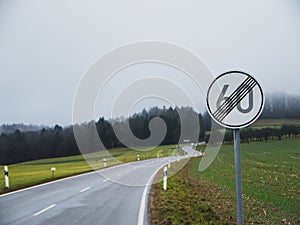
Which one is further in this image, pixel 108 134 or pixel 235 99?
pixel 108 134

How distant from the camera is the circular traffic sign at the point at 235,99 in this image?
3.14 m

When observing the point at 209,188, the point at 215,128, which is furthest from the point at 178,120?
the point at 209,188

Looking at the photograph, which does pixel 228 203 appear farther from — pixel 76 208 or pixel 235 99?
pixel 235 99

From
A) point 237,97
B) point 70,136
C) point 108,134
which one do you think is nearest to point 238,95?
point 237,97

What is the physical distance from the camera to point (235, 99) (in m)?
3.12

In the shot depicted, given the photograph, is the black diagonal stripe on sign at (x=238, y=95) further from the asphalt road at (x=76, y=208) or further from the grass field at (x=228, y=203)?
the asphalt road at (x=76, y=208)

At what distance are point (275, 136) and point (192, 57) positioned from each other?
10128 mm

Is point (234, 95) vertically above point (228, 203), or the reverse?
point (234, 95)

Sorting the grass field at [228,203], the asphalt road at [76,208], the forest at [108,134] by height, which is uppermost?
the forest at [108,134]

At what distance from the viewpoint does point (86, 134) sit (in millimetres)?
6047

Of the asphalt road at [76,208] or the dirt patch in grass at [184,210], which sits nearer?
the dirt patch in grass at [184,210]

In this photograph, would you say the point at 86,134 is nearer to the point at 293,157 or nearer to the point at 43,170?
the point at 43,170

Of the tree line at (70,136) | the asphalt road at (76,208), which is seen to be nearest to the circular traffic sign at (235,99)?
the tree line at (70,136)

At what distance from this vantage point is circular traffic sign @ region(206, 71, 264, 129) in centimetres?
314
